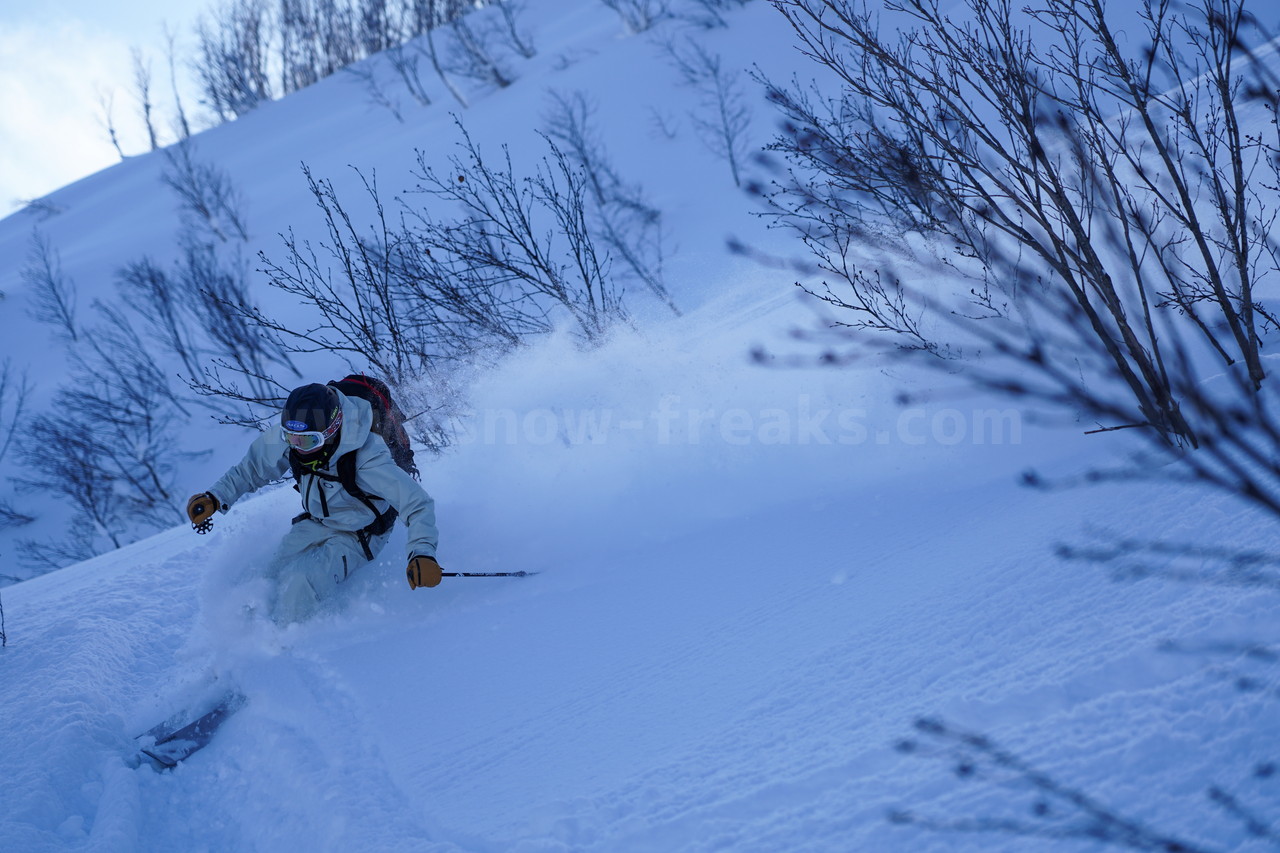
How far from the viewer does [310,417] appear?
3.61 meters

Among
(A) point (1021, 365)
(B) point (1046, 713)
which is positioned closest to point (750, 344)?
(A) point (1021, 365)

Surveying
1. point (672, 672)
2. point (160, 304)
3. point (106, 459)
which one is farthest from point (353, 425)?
point (160, 304)

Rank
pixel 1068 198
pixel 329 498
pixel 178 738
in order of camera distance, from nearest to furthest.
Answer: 1. pixel 178 738
2. pixel 1068 198
3. pixel 329 498

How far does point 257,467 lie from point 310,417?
0.90 metres

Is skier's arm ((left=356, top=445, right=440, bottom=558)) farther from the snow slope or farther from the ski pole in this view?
the snow slope

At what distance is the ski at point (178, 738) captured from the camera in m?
3.09

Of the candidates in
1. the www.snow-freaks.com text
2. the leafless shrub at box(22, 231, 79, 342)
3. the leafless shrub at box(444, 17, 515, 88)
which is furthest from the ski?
the leafless shrub at box(444, 17, 515, 88)

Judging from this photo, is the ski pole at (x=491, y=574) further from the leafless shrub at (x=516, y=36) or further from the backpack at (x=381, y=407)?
the leafless shrub at (x=516, y=36)

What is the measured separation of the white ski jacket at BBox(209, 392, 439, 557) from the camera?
382 cm

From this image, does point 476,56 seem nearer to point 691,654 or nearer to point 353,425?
point 353,425

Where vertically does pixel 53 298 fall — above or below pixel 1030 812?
above

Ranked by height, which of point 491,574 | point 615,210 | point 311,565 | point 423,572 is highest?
point 615,210

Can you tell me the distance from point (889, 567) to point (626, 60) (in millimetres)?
28375

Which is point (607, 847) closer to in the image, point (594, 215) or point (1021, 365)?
point (1021, 365)
